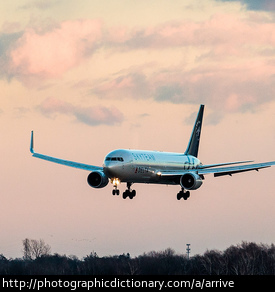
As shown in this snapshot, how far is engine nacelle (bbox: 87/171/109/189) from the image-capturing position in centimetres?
16862

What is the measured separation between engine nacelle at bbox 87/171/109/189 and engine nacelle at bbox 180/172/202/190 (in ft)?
36.4

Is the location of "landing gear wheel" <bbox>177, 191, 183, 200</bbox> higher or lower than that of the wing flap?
lower

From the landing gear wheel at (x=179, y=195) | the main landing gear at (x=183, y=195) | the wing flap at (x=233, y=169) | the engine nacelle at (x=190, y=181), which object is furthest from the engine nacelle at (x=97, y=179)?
the wing flap at (x=233, y=169)

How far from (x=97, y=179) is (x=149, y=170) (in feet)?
25.7

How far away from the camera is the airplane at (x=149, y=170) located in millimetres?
162000

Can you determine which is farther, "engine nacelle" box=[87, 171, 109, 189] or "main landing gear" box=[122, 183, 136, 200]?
"main landing gear" box=[122, 183, 136, 200]

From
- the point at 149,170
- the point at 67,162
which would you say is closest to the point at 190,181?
the point at 149,170

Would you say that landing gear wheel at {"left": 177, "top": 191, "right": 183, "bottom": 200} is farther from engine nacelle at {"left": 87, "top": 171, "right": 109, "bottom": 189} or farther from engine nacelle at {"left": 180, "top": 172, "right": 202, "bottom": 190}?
engine nacelle at {"left": 87, "top": 171, "right": 109, "bottom": 189}

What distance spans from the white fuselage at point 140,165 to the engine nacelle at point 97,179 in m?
5.35

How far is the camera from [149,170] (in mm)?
167250

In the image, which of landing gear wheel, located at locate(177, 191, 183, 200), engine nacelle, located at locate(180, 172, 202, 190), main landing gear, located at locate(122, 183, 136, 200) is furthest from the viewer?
landing gear wheel, located at locate(177, 191, 183, 200)

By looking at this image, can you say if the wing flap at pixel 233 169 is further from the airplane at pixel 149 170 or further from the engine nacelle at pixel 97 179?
the engine nacelle at pixel 97 179

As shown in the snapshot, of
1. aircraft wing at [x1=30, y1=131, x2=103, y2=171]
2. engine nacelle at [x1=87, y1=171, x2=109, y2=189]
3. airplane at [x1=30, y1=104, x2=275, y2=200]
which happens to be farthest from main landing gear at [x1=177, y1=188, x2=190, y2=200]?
aircraft wing at [x1=30, y1=131, x2=103, y2=171]

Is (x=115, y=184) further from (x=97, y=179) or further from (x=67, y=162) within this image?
(x=67, y=162)
